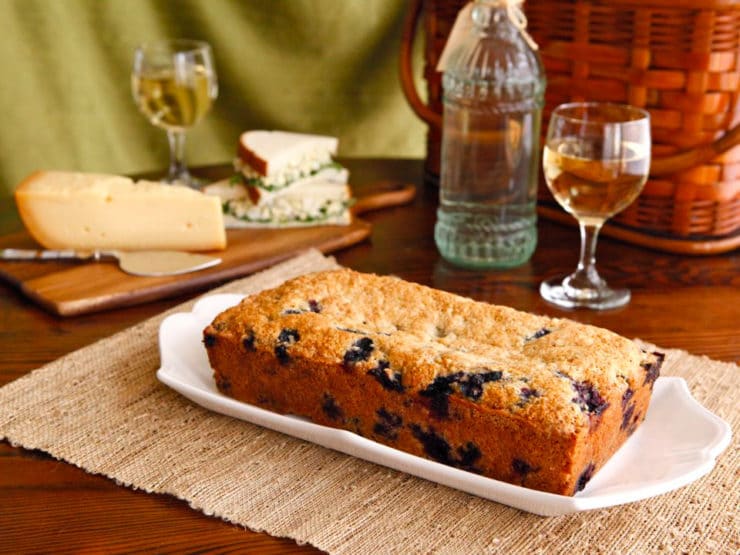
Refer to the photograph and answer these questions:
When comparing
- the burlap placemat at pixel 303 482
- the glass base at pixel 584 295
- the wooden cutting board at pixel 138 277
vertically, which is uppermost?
the wooden cutting board at pixel 138 277

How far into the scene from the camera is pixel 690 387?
129cm

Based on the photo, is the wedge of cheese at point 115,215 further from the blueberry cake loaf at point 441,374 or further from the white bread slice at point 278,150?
the blueberry cake loaf at point 441,374

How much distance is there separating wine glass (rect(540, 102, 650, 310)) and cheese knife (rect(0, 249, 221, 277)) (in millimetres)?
614

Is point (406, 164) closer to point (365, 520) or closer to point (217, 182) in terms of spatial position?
point (217, 182)

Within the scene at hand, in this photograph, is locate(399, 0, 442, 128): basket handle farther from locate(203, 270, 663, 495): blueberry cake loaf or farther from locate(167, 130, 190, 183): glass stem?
locate(203, 270, 663, 495): blueberry cake loaf

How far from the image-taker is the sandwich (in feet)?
6.38

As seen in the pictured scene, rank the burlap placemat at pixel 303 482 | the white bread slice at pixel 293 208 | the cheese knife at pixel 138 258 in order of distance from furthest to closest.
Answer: the white bread slice at pixel 293 208 < the cheese knife at pixel 138 258 < the burlap placemat at pixel 303 482

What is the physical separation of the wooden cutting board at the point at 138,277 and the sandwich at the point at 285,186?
3 cm

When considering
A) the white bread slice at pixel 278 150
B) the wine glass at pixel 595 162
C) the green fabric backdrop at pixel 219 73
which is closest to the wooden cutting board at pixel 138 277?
the white bread slice at pixel 278 150

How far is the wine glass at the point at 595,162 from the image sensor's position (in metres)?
1.45

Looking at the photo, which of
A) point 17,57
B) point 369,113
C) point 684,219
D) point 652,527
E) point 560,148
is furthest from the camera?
point 369,113

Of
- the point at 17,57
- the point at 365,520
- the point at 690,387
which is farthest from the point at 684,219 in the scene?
the point at 17,57

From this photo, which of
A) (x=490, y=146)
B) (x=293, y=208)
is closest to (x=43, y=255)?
(x=293, y=208)

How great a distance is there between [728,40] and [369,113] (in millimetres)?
1279
